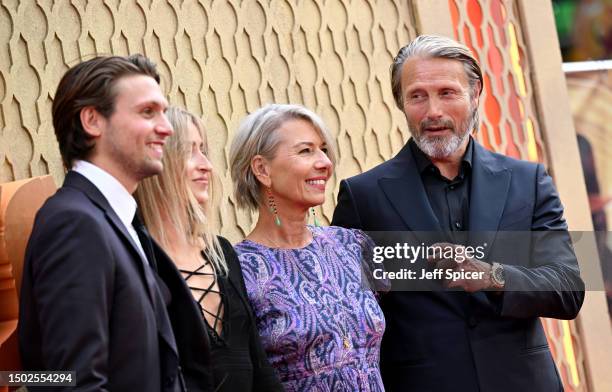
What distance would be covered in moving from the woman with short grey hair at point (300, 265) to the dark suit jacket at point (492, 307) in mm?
110

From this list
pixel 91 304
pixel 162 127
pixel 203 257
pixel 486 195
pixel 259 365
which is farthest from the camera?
pixel 486 195

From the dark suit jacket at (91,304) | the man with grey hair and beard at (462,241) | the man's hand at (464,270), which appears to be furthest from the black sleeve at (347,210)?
the dark suit jacket at (91,304)

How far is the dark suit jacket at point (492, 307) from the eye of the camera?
8.96 ft

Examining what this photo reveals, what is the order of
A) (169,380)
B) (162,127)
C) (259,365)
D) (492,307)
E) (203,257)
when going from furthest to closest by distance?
(492,307), (203,257), (259,365), (162,127), (169,380)

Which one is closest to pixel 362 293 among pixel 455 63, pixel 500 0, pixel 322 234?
pixel 322 234

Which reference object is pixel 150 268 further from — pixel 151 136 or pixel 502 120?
pixel 502 120

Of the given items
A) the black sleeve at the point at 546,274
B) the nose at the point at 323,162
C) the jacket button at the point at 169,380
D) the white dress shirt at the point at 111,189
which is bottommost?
the jacket button at the point at 169,380

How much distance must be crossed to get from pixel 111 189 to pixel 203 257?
0.62 m

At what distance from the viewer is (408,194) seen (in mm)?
2916

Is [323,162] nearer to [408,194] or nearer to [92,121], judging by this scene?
[408,194]

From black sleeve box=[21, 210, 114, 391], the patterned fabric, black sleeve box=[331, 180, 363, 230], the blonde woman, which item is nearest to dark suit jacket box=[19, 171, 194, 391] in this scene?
black sleeve box=[21, 210, 114, 391]

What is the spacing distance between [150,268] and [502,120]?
10.9 feet

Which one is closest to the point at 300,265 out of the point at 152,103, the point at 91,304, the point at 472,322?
the point at 472,322

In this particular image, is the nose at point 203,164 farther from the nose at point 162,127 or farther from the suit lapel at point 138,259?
the suit lapel at point 138,259
